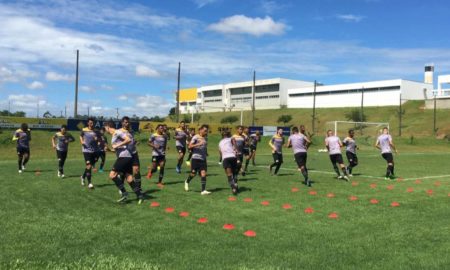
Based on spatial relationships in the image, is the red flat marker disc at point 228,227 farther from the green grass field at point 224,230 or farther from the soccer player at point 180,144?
Answer: the soccer player at point 180,144

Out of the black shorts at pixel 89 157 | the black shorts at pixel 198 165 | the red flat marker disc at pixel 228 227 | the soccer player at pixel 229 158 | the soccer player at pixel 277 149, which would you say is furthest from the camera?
the soccer player at pixel 277 149

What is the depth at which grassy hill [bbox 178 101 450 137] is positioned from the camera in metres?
75.7

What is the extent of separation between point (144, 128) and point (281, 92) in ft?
259

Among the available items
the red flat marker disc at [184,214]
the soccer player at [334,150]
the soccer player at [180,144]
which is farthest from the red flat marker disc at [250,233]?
the soccer player at [180,144]

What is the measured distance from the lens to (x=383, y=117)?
88.8 meters

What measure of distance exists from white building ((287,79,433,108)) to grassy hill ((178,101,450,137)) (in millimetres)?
3291

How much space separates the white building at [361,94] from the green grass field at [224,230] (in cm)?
8729

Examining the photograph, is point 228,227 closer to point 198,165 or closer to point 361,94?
point 198,165

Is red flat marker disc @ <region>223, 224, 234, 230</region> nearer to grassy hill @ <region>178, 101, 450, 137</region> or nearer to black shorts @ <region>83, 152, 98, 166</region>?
black shorts @ <region>83, 152, 98, 166</region>

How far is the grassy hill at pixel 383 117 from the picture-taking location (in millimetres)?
75688

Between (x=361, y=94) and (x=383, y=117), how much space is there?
1356 centimetres

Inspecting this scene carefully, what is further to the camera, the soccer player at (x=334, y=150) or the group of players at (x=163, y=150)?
the soccer player at (x=334, y=150)

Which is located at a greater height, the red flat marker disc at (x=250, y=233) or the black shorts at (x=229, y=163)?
the black shorts at (x=229, y=163)

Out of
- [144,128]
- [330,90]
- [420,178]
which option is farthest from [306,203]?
[330,90]
